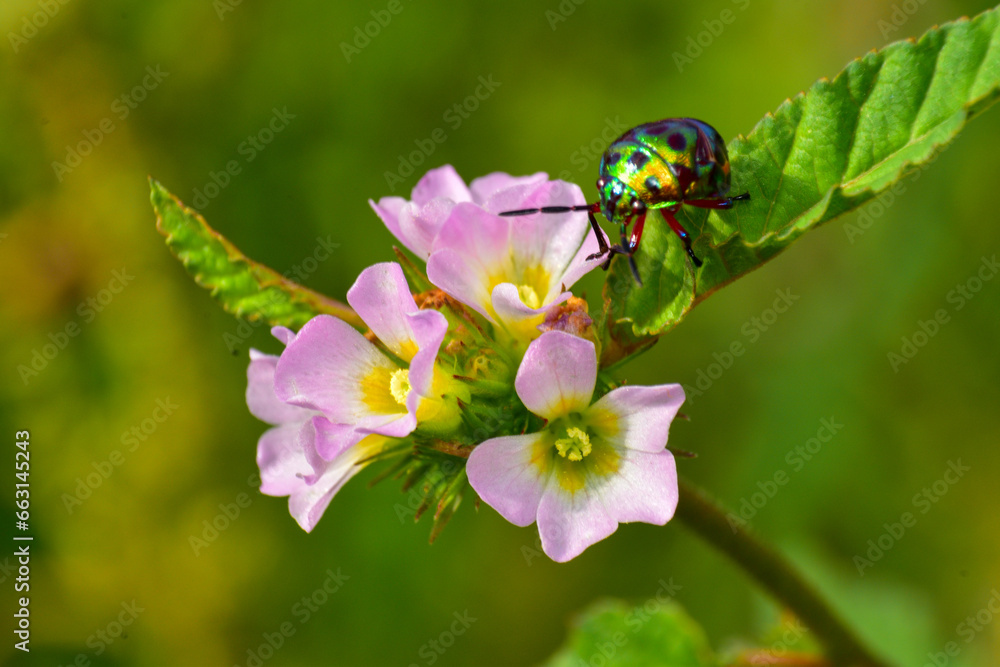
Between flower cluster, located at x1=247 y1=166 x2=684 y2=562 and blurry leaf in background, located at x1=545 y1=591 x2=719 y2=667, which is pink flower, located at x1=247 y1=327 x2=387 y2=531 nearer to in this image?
flower cluster, located at x1=247 y1=166 x2=684 y2=562

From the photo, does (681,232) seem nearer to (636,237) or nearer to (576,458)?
(636,237)

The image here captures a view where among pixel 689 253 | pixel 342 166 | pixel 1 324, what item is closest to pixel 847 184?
pixel 689 253

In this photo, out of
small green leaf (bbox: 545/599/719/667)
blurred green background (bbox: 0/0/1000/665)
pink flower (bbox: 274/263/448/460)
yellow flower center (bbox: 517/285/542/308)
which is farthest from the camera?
blurred green background (bbox: 0/0/1000/665)

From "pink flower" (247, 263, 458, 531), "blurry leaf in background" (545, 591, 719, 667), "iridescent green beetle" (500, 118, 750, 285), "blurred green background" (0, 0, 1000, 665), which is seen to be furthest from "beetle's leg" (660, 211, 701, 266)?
"blurred green background" (0, 0, 1000, 665)

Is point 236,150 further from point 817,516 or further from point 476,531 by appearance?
point 817,516

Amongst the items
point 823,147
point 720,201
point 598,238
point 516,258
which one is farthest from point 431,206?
point 823,147
